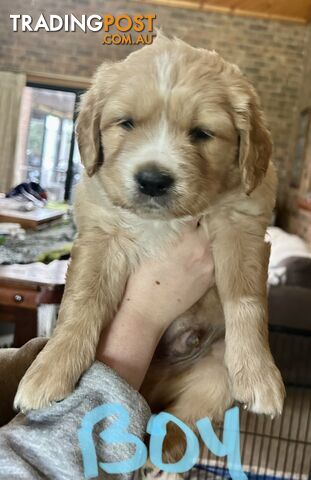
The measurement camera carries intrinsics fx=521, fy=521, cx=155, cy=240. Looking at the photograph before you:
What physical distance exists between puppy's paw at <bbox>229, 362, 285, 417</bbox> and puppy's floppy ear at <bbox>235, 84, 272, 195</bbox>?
1.22ft

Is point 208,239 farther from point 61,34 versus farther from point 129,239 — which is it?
point 61,34

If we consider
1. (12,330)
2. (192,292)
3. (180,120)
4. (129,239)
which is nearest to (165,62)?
(180,120)

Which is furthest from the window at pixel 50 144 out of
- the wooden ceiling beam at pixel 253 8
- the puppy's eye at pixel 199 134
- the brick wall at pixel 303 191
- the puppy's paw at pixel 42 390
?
the brick wall at pixel 303 191

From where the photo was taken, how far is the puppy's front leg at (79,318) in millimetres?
977

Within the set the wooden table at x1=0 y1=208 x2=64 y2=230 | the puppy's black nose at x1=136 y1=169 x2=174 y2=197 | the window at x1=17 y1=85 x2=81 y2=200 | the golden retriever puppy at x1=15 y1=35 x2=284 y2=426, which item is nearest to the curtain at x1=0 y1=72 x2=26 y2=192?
the window at x1=17 y1=85 x2=81 y2=200

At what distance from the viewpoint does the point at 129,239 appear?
46.0 inches

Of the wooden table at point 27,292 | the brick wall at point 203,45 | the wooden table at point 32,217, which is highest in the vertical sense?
the brick wall at point 203,45

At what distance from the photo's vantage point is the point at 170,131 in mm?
1038

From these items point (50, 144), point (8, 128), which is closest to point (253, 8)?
point (8, 128)

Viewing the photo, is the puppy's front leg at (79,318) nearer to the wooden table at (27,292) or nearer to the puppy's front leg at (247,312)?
the puppy's front leg at (247,312)

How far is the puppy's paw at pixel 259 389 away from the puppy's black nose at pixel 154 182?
39cm

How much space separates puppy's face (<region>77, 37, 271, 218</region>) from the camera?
1.01 meters

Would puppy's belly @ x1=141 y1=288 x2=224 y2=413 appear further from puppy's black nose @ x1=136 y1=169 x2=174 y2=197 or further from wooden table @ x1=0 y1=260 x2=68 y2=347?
wooden table @ x1=0 y1=260 x2=68 y2=347

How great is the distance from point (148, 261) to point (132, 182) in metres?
0.24
